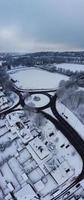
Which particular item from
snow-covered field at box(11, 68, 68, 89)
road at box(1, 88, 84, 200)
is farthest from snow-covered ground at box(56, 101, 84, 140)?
snow-covered field at box(11, 68, 68, 89)

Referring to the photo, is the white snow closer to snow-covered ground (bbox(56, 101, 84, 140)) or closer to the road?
the road

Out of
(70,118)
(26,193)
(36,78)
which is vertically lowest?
(26,193)

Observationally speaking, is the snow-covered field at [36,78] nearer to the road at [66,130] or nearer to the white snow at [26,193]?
the road at [66,130]

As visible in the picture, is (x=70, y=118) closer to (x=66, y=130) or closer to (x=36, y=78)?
(x=66, y=130)

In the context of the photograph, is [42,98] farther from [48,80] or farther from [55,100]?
[48,80]

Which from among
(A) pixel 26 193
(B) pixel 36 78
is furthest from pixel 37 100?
(A) pixel 26 193

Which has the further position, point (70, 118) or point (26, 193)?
point (70, 118)
